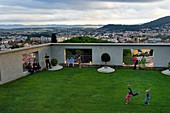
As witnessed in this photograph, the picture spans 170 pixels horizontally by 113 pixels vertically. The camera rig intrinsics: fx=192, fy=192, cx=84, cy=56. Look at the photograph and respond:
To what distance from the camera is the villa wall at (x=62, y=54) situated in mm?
14133

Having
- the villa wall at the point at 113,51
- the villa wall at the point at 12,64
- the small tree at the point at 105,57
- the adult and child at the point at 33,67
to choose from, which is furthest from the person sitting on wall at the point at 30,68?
the small tree at the point at 105,57

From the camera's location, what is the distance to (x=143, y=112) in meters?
9.09

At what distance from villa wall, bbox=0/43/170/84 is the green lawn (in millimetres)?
929

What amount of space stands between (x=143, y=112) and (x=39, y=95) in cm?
598

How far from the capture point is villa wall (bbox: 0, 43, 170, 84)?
14.1 meters

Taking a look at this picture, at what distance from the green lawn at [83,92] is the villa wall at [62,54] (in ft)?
3.05

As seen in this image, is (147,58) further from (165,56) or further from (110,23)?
(110,23)

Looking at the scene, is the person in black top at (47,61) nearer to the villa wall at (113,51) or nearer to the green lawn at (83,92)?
the green lawn at (83,92)

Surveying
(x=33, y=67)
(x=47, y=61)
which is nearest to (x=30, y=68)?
(x=33, y=67)

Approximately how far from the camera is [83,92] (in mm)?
11906

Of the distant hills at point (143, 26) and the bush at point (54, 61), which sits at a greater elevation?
the distant hills at point (143, 26)

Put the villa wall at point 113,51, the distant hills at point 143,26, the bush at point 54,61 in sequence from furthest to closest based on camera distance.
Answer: the distant hills at point 143,26, the bush at point 54,61, the villa wall at point 113,51

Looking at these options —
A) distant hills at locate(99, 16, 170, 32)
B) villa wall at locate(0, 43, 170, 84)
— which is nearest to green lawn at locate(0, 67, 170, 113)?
villa wall at locate(0, 43, 170, 84)

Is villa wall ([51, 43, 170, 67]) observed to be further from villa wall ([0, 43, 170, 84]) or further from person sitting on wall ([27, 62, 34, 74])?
person sitting on wall ([27, 62, 34, 74])
